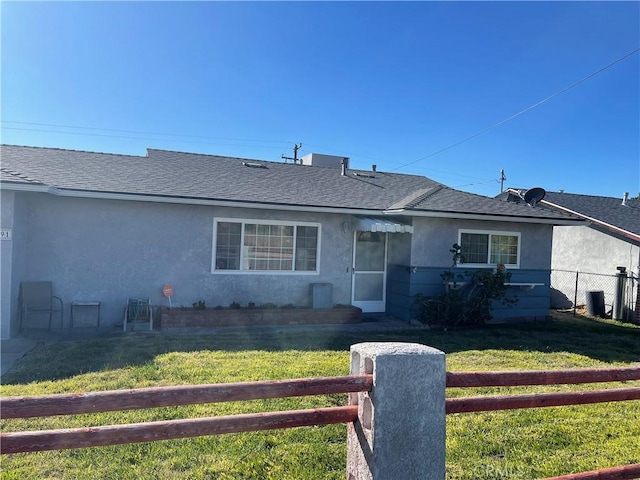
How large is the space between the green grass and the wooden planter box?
1159 mm

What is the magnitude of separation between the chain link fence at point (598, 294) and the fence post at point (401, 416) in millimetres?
13816

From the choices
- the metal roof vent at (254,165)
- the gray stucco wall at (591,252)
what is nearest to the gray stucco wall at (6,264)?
the metal roof vent at (254,165)

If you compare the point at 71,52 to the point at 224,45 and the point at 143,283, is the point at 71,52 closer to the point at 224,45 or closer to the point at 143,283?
the point at 224,45

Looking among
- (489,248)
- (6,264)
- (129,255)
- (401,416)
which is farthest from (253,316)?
(401,416)

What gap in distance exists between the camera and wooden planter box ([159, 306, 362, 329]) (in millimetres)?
9953

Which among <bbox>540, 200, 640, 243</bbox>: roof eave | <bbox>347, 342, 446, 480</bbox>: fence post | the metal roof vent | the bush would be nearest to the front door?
the bush

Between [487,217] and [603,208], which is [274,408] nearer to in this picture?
[487,217]

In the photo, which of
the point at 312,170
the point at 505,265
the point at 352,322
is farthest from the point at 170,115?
the point at 505,265

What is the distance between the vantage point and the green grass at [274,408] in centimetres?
377

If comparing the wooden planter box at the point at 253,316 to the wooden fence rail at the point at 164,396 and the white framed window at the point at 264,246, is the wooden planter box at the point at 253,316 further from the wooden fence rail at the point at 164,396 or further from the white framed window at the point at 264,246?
the wooden fence rail at the point at 164,396

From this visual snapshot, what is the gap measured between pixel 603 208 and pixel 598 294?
515cm

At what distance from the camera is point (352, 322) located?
36.6ft

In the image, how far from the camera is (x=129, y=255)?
10.2 metres

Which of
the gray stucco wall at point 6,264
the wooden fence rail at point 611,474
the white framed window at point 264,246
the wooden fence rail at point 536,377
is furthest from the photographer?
the white framed window at point 264,246
